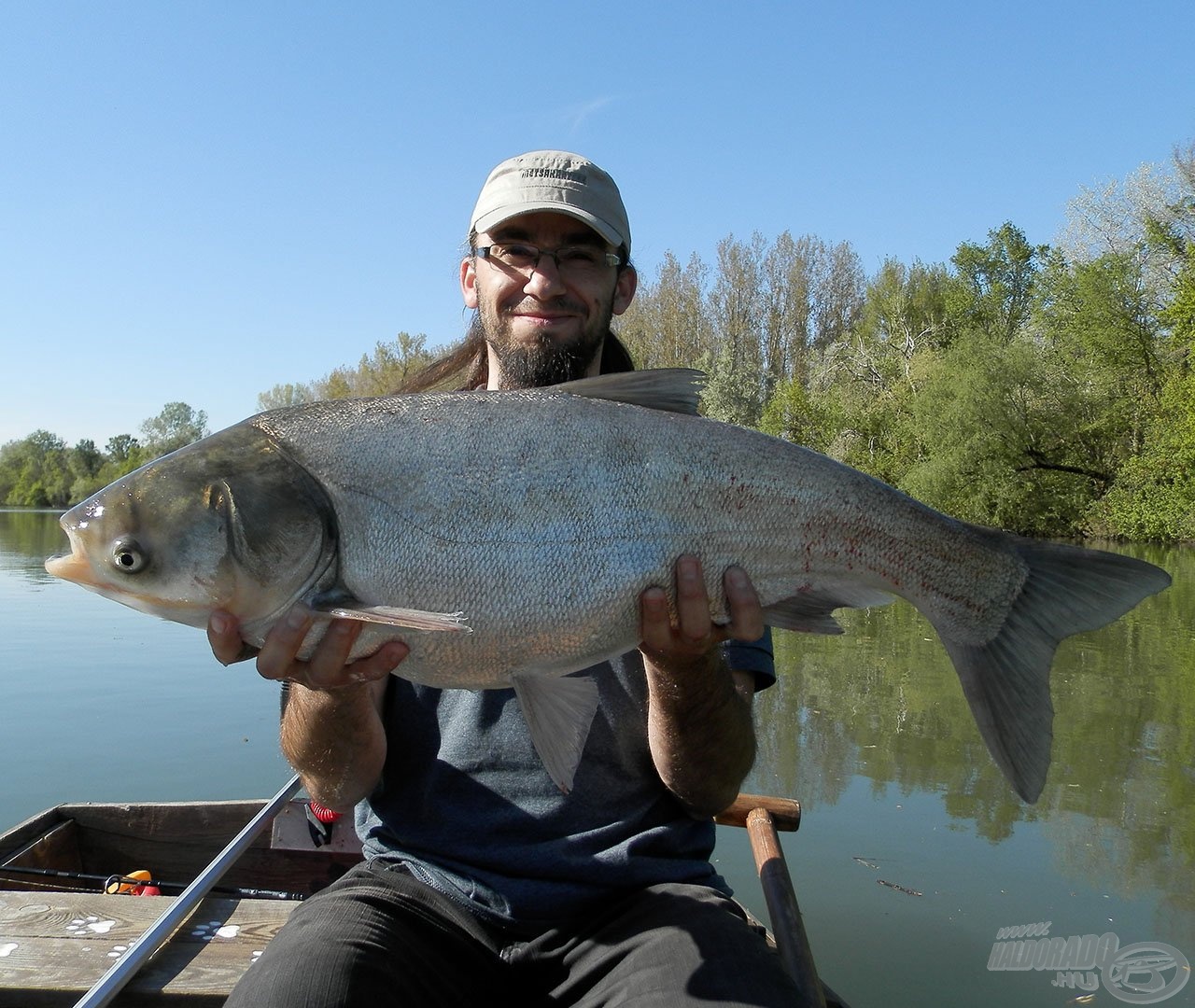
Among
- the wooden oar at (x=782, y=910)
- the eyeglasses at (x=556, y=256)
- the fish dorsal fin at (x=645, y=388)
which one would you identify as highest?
the eyeglasses at (x=556, y=256)

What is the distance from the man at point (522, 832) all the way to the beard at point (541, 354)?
1043mm

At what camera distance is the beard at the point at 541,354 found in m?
3.33

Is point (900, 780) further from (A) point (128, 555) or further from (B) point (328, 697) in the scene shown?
(A) point (128, 555)

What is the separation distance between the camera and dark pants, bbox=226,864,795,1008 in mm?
2201

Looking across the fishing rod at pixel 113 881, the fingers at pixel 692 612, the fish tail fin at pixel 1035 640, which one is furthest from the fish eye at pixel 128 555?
the fishing rod at pixel 113 881

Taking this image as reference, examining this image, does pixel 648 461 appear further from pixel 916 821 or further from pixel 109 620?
pixel 109 620

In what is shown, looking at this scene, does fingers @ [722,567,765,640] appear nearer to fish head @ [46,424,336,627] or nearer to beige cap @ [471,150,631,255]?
fish head @ [46,424,336,627]

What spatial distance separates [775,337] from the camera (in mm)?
57344

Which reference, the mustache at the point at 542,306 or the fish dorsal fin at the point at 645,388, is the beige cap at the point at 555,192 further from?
the fish dorsal fin at the point at 645,388

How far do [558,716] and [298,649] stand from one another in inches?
25.5

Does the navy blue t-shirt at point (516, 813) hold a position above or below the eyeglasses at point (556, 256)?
below

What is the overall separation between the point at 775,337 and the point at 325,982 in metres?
57.5

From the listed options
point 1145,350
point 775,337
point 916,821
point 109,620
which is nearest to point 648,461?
point 916,821

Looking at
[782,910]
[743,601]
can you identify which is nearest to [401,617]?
[743,601]
